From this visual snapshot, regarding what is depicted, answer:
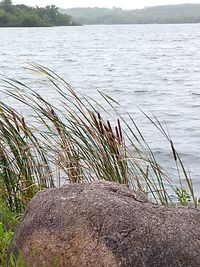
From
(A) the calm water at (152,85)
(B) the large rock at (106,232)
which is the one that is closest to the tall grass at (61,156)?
(B) the large rock at (106,232)

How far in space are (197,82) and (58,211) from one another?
16264mm

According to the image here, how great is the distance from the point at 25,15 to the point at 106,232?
8472 centimetres

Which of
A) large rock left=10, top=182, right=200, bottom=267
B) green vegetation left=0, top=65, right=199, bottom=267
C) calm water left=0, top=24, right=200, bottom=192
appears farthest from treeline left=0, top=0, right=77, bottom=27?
large rock left=10, top=182, right=200, bottom=267

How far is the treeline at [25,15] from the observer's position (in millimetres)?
84000

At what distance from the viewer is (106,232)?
3449 mm

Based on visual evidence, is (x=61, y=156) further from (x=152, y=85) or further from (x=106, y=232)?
(x=152, y=85)

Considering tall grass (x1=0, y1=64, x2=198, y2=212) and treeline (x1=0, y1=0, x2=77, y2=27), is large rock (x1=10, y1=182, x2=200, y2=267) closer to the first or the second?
tall grass (x1=0, y1=64, x2=198, y2=212)

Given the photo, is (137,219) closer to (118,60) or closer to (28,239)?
(28,239)

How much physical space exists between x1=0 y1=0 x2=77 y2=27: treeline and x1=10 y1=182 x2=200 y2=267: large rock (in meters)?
79.8

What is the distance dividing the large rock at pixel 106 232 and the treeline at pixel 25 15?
79.8m

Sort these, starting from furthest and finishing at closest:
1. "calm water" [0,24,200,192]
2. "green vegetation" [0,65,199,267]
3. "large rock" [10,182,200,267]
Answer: "calm water" [0,24,200,192] < "green vegetation" [0,65,199,267] < "large rock" [10,182,200,267]

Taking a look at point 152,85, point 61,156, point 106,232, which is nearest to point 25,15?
point 152,85

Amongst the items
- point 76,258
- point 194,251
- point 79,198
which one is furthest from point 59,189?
point 194,251

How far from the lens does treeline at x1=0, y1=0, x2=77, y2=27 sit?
84000 millimetres
